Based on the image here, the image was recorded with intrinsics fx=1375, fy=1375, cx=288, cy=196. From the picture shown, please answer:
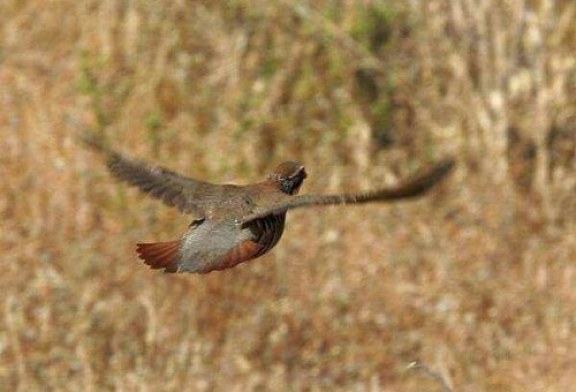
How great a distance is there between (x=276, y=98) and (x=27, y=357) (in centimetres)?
195

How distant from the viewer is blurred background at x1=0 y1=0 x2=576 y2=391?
5.45 metres

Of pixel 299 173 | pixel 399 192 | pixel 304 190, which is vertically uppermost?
pixel 399 192

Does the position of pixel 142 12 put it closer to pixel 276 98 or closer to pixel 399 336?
pixel 276 98

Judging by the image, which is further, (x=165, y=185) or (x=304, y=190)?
(x=304, y=190)

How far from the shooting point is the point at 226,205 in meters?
3.45

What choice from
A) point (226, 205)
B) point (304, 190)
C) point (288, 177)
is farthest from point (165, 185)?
point (304, 190)

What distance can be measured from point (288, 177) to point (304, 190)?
2843mm

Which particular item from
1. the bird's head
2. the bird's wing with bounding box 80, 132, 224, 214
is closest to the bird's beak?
the bird's head

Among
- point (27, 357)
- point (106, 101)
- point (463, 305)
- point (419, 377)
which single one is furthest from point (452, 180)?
point (27, 357)

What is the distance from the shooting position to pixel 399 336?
18.9 ft

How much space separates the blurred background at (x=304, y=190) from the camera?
5445 millimetres

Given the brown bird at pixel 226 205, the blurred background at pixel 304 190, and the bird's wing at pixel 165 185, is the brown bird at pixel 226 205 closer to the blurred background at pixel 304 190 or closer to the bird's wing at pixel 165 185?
the bird's wing at pixel 165 185

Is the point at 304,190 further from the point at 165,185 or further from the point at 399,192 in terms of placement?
the point at 399,192

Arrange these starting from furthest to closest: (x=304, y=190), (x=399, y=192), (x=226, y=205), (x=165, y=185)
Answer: (x=304, y=190) → (x=165, y=185) → (x=226, y=205) → (x=399, y=192)
